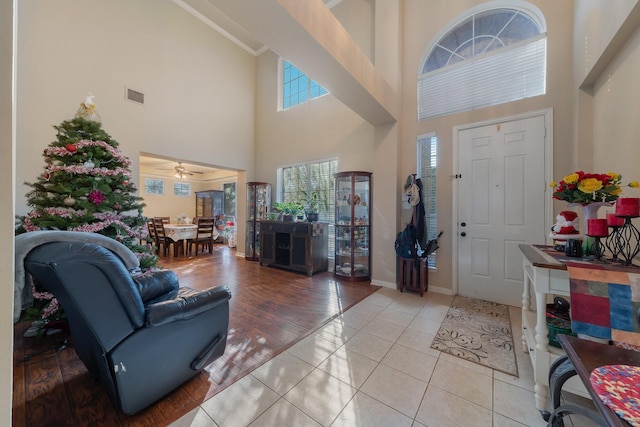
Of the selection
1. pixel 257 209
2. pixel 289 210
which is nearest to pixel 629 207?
pixel 289 210

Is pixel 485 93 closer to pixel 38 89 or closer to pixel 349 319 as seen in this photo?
pixel 349 319

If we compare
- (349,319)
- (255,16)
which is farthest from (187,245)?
(255,16)

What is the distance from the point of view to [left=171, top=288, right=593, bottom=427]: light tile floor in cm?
142

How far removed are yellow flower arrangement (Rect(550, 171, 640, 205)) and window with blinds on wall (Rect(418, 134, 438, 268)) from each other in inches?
80.0

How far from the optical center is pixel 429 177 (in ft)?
A: 11.9

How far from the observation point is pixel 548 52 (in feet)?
9.18

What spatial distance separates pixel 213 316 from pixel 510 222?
142 inches

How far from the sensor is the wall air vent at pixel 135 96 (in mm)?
4027

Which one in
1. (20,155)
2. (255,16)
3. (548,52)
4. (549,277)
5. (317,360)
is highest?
(548,52)

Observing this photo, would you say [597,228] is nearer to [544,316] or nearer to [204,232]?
[544,316]

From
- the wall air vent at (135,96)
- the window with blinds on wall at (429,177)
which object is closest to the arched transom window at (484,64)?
the window with blinds on wall at (429,177)

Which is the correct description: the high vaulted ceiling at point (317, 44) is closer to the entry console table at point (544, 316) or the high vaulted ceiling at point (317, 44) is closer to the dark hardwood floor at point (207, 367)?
the entry console table at point (544, 316)

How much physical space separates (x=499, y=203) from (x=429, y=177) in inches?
38.5

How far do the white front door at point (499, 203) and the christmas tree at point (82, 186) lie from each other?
4384 millimetres
